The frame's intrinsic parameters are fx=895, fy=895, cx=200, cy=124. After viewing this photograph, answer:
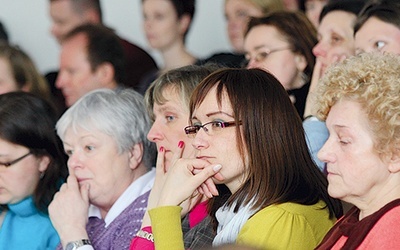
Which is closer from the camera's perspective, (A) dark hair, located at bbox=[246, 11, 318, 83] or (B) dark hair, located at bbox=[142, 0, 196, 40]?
(A) dark hair, located at bbox=[246, 11, 318, 83]

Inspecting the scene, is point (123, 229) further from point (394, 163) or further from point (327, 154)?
point (394, 163)

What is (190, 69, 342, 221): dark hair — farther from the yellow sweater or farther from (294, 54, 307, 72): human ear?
(294, 54, 307, 72): human ear

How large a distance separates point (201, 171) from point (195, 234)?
30 centimetres

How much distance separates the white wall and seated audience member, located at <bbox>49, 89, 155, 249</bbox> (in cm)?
239

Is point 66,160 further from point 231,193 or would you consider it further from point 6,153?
point 231,193

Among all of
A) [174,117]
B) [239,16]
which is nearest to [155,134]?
[174,117]

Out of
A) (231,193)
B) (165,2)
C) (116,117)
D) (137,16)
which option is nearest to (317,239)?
(231,193)

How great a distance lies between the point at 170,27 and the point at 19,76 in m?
0.98

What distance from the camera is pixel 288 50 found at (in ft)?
11.9

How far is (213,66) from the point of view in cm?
310

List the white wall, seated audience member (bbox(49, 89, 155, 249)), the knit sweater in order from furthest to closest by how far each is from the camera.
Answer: the white wall
the knit sweater
seated audience member (bbox(49, 89, 155, 249))

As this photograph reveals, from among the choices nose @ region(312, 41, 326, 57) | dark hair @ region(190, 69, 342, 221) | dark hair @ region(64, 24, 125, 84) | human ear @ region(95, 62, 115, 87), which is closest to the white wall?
dark hair @ region(64, 24, 125, 84)

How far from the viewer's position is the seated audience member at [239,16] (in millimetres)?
4438

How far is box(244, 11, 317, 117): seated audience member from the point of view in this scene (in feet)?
11.9
